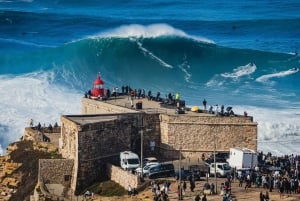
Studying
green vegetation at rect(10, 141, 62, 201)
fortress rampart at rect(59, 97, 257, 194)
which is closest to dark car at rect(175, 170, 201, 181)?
fortress rampart at rect(59, 97, 257, 194)

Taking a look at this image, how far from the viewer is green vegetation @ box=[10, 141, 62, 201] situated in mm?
46062

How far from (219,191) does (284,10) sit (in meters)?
78.0

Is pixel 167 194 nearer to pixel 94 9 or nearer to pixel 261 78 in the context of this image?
pixel 261 78

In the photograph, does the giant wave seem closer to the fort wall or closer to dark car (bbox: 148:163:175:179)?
the fort wall

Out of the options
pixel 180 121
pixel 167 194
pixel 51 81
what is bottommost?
pixel 167 194

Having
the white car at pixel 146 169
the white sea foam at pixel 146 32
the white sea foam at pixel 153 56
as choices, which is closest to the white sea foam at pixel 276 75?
the white sea foam at pixel 153 56

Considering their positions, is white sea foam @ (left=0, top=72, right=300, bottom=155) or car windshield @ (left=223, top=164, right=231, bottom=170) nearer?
car windshield @ (left=223, top=164, right=231, bottom=170)

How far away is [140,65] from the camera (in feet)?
246

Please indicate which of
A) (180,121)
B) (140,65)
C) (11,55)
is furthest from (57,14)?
(180,121)

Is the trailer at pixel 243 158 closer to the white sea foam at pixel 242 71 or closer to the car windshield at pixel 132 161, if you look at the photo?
the car windshield at pixel 132 161

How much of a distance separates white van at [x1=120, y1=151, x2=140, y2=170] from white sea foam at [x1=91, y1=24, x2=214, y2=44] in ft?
142

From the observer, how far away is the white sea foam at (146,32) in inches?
3415

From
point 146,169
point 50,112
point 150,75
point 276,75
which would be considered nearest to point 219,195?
point 146,169

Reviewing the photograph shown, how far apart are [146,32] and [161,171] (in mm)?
47252
